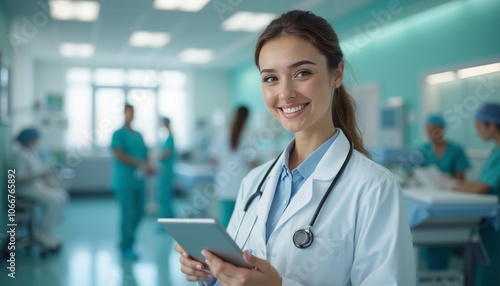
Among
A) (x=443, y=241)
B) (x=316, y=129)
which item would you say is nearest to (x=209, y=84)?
(x=443, y=241)

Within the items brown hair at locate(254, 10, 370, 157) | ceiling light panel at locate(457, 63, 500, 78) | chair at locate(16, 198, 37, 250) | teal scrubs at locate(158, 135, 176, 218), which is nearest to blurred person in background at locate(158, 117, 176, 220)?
teal scrubs at locate(158, 135, 176, 218)

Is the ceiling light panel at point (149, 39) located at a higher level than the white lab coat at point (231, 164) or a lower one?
higher

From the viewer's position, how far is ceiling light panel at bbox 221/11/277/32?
17.9ft

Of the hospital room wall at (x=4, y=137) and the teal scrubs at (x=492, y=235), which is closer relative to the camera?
the teal scrubs at (x=492, y=235)

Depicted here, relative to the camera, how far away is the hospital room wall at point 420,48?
3.98 m

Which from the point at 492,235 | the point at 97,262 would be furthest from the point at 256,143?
the point at 492,235

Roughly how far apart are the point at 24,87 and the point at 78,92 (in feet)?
5.10

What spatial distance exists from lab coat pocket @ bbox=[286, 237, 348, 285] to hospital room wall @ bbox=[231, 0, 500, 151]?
2814mm

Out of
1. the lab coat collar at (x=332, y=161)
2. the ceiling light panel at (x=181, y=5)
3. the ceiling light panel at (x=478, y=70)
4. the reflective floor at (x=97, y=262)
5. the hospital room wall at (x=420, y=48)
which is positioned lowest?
the reflective floor at (x=97, y=262)

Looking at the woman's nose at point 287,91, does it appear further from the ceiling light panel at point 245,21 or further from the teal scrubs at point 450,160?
the ceiling light panel at point 245,21

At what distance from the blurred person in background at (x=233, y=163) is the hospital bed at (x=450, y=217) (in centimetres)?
146

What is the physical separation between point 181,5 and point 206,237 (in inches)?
179

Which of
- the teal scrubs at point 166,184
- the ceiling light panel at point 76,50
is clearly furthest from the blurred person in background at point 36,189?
the ceiling light panel at point 76,50

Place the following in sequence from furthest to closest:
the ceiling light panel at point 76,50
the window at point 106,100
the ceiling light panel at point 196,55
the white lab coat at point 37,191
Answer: the window at point 106,100 < the ceiling light panel at point 196,55 < the ceiling light panel at point 76,50 < the white lab coat at point 37,191
